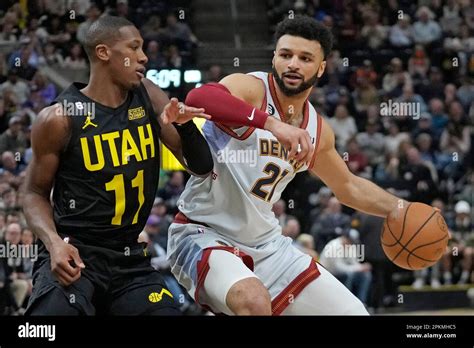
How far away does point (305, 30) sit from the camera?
211 inches

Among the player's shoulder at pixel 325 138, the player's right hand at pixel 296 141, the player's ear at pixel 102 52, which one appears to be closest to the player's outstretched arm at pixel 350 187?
the player's shoulder at pixel 325 138

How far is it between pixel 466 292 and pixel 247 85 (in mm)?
6236

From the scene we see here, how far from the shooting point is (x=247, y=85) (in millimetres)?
5363

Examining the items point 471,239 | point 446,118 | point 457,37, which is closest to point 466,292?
point 471,239

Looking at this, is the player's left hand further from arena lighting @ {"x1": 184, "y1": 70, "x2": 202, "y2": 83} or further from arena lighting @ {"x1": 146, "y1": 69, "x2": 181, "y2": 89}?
arena lighting @ {"x1": 184, "y1": 70, "x2": 202, "y2": 83}

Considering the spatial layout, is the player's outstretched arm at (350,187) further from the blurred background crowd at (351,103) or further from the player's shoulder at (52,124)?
the blurred background crowd at (351,103)

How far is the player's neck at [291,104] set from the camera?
17.8ft

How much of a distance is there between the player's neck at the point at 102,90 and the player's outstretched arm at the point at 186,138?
0.65ft

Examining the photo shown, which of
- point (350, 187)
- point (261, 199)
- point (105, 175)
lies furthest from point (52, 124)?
point (350, 187)

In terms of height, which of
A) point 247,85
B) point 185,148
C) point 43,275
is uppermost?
point 247,85

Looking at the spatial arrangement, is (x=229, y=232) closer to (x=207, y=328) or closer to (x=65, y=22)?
(x=207, y=328)

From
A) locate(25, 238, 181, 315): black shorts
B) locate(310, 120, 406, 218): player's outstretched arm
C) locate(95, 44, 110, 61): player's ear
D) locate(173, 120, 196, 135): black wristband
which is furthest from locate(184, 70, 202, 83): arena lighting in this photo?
locate(25, 238, 181, 315): black shorts

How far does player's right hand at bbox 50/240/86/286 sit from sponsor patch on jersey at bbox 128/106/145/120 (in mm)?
748

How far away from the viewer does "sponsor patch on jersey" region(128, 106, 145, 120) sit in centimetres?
497
